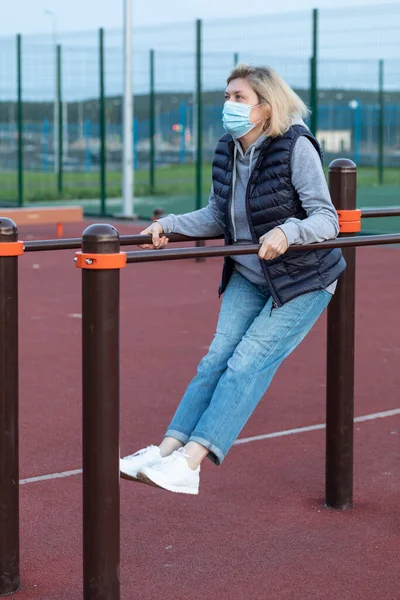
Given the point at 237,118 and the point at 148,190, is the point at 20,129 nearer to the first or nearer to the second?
the point at 148,190

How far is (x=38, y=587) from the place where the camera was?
402 cm

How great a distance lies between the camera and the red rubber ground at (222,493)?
13.5 feet

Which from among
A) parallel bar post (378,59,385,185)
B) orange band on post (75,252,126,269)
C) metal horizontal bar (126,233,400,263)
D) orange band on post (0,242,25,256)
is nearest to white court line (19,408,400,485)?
orange band on post (0,242,25,256)

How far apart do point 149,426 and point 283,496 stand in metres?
1.27

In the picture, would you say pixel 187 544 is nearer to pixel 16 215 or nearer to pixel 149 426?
pixel 149 426

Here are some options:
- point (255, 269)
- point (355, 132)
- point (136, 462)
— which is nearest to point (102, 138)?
point (355, 132)

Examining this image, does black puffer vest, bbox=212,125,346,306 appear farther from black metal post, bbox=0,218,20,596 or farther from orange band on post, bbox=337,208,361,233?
black metal post, bbox=0,218,20,596

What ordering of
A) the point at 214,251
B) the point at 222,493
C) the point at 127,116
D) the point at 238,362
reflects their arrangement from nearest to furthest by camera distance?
the point at 214,251
the point at 238,362
the point at 222,493
the point at 127,116

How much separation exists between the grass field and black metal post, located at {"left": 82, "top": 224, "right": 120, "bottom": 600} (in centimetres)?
1394

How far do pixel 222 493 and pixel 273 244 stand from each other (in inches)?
65.8

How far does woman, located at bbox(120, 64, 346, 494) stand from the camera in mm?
3971

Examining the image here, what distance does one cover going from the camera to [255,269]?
4219 mm

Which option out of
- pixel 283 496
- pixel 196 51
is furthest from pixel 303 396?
pixel 196 51

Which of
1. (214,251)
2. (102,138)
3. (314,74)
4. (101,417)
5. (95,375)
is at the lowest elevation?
(101,417)
